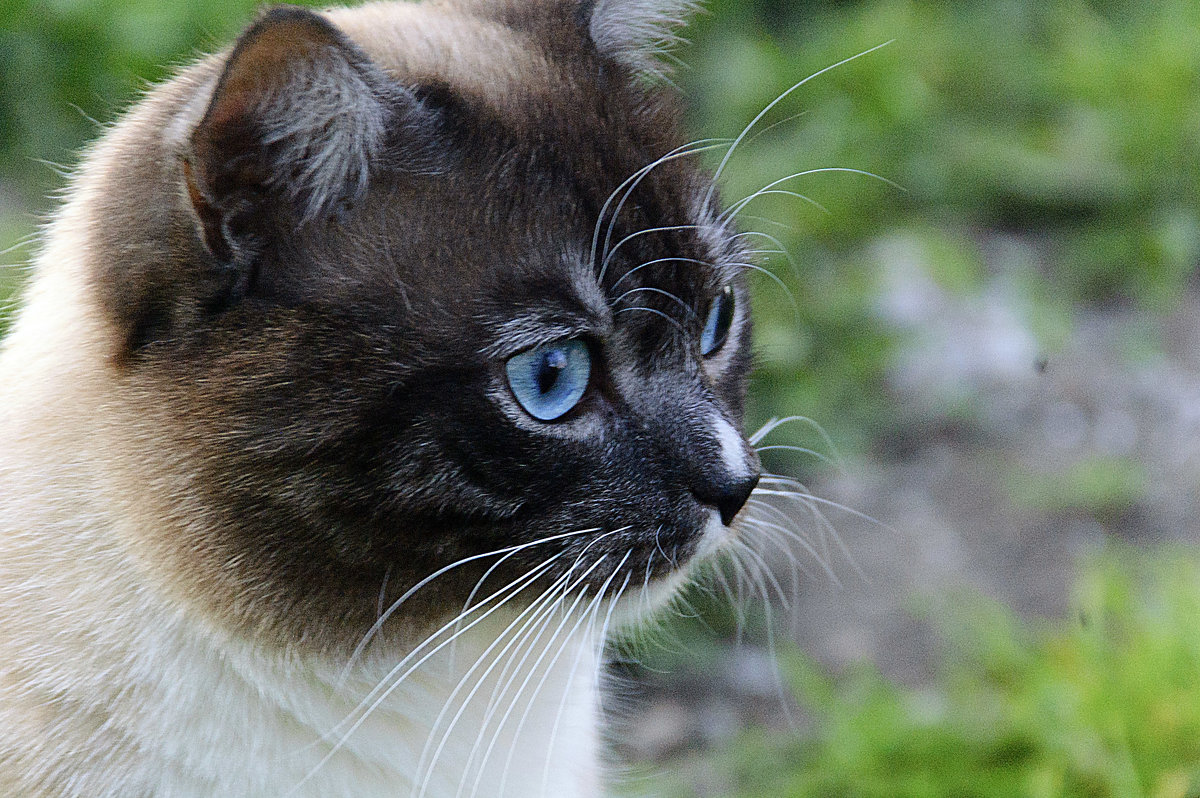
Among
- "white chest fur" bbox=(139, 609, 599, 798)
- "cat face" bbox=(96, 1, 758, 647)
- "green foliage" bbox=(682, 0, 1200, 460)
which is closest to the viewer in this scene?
"cat face" bbox=(96, 1, 758, 647)

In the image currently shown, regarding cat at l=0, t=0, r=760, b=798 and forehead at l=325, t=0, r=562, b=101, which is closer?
cat at l=0, t=0, r=760, b=798

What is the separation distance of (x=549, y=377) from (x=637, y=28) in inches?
27.0

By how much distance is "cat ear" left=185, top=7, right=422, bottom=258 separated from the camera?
146cm

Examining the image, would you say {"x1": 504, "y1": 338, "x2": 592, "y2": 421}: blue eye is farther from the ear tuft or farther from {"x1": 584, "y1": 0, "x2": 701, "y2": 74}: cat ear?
{"x1": 584, "y1": 0, "x2": 701, "y2": 74}: cat ear

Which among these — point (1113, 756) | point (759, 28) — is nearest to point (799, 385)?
point (1113, 756)

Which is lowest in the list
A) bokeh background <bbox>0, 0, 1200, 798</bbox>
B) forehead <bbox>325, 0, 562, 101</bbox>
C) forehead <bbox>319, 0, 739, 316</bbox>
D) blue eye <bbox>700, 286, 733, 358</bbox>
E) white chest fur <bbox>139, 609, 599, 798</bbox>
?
bokeh background <bbox>0, 0, 1200, 798</bbox>

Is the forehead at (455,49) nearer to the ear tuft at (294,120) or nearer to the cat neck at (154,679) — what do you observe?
the ear tuft at (294,120)

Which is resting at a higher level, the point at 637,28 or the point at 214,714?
the point at 637,28

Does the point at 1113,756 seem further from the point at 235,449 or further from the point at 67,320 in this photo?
the point at 67,320

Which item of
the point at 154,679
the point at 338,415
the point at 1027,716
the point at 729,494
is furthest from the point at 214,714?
the point at 1027,716

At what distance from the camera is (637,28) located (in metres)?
2.04

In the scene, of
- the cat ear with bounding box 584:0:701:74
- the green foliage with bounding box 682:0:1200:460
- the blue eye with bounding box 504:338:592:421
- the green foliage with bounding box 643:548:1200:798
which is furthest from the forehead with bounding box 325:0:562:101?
the green foliage with bounding box 682:0:1200:460

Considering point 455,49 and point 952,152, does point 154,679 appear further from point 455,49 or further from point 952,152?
point 952,152

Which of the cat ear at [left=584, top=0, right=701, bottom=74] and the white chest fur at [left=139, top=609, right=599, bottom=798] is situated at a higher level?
the cat ear at [left=584, top=0, right=701, bottom=74]
